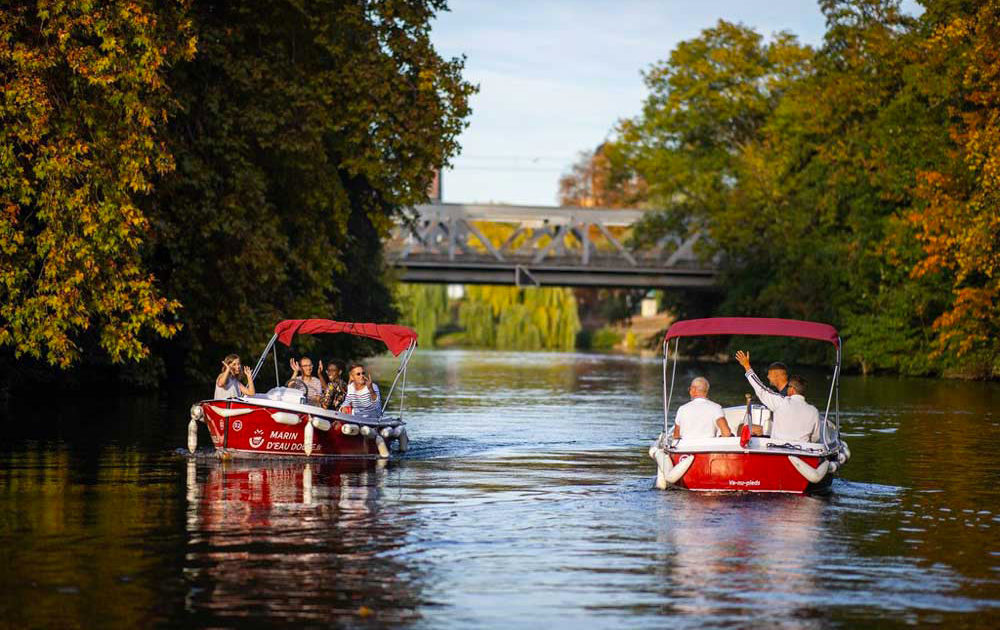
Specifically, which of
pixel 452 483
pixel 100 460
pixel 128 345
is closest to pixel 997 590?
pixel 452 483

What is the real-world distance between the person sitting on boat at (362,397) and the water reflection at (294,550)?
120 inches

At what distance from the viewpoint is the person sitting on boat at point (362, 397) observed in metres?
25.3

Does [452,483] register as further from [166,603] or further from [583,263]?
[583,263]

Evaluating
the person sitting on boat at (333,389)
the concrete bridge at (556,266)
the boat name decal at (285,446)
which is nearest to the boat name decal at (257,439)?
the boat name decal at (285,446)

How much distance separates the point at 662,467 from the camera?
20109 mm

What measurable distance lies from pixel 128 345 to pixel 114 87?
4.53 metres

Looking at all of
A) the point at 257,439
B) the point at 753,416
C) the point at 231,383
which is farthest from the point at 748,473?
the point at 231,383

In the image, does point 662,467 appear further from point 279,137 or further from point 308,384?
point 279,137

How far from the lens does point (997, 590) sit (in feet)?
43.2

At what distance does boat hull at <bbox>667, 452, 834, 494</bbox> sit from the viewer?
19.7m

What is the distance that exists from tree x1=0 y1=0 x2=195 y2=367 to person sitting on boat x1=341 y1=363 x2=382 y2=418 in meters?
4.48

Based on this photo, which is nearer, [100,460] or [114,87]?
[100,460]

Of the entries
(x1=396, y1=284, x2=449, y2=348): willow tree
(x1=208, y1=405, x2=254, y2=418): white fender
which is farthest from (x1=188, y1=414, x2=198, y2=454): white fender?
(x1=396, y1=284, x2=449, y2=348): willow tree

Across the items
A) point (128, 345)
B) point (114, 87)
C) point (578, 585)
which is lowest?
point (578, 585)
